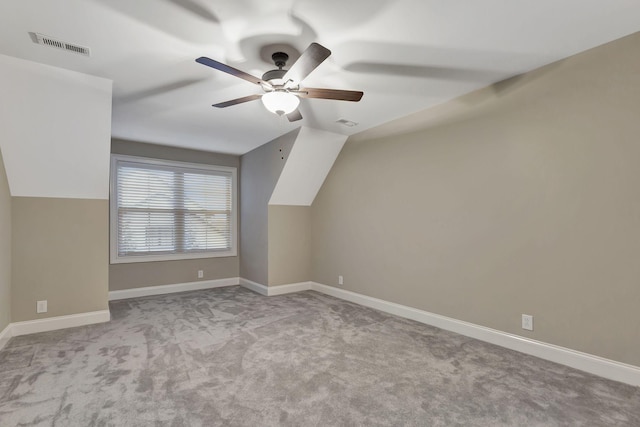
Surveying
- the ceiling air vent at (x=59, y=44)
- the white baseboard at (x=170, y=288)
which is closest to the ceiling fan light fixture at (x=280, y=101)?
the ceiling air vent at (x=59, y=44)

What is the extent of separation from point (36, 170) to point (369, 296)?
Result: 4136 millimetres

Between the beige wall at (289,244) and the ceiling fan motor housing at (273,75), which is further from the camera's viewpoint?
the beige wall at (289,244)

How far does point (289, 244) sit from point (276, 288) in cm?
74

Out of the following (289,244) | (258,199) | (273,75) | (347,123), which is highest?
(347,123)

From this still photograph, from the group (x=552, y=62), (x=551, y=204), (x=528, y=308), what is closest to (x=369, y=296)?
(x=528, y=308)

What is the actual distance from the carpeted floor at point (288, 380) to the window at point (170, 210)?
168cm

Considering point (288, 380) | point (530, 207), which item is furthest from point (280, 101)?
point (530, 207)

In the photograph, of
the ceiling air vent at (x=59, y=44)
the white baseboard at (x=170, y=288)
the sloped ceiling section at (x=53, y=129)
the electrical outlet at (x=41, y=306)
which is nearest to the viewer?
the ceiling air vent at (x=59, y=44)

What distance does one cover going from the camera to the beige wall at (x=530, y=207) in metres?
2.38

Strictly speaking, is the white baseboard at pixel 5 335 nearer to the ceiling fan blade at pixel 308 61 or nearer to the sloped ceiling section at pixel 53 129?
the sloped ceiling section at pixel 53 129

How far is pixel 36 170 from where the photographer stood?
11.0 feet

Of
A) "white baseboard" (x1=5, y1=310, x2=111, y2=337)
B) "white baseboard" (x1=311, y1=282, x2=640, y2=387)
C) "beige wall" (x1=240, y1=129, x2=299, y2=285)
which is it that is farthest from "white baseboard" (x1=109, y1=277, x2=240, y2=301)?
"white baseboard" (x1=311, y1=282, x2=640, y2=387)

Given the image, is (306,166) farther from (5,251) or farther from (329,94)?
(5,251)

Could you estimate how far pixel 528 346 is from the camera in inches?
112
